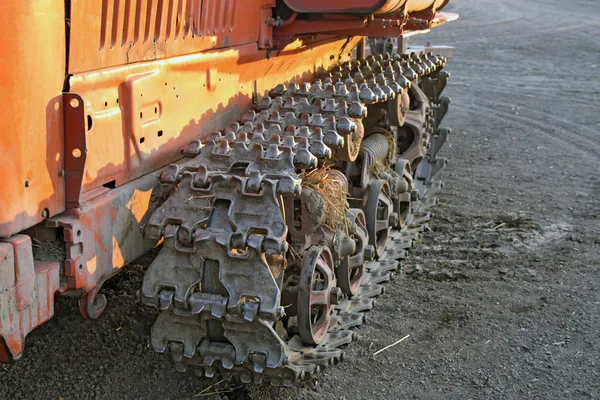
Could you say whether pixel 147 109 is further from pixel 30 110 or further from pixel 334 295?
pixel 334 295

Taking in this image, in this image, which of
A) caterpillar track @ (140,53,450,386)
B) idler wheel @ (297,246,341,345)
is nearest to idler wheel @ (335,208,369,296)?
caterpillar track @ (140,53,450,386)

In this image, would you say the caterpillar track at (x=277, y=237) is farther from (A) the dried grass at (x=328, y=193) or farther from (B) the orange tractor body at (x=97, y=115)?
(B) the orange tractor body at (x=97, y=115)

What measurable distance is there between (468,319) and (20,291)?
3.08 m

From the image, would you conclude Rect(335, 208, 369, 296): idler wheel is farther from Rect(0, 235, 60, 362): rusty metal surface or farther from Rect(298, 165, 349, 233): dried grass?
Rect(0, 235, 60, 362): rusty metal surface

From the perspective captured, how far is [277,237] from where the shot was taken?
11.4ft

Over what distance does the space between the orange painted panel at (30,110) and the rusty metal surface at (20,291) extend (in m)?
0.09

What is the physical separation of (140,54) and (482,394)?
244cm

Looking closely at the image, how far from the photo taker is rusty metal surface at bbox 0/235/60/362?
302 centimetres

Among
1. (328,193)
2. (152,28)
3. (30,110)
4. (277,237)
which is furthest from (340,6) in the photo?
(30,110)

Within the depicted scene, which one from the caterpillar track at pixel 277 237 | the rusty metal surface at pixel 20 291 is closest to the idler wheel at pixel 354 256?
the caterpillar track at pixel 277 237

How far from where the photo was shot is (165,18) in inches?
156

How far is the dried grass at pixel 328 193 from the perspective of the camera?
4492mm

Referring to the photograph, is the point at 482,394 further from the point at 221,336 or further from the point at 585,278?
the point at 585,278

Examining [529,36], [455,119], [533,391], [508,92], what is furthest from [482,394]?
[529,36]
